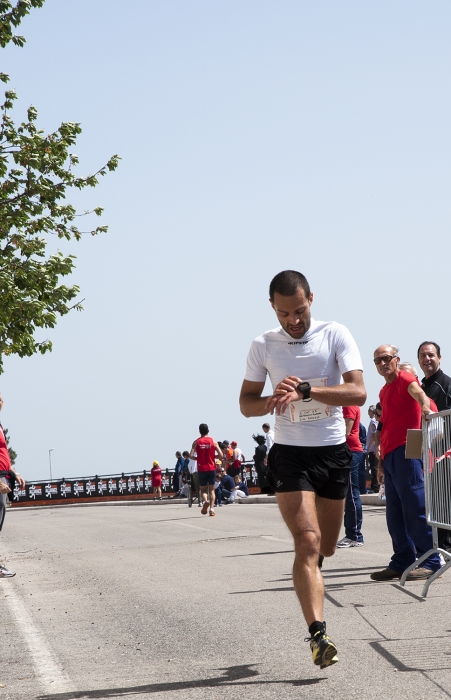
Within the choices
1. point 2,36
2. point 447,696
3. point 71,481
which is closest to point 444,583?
point 447,696

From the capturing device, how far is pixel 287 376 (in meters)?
5.55

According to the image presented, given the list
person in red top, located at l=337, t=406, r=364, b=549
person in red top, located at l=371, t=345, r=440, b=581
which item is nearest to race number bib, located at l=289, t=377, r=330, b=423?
person in red top, located at l=371, t=345, r=440, b=581

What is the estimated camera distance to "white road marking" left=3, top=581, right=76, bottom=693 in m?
5.11

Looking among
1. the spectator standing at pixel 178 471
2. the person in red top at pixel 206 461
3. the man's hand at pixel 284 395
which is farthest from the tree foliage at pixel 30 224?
the spectator standing at pixel 178 471

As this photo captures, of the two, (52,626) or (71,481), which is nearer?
(52,626)

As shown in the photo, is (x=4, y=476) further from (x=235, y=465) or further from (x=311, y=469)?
(x=235, y=465)

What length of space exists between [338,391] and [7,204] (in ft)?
45.2

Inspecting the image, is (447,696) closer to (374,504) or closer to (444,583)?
(444,583)

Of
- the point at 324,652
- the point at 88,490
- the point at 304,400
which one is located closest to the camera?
the point at 324,652

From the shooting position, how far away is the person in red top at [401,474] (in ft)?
28.6

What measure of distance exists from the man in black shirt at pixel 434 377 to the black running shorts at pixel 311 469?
13.9ft

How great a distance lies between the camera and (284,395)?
520cm

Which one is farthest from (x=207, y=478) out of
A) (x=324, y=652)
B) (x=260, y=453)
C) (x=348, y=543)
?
(x=324, y=652)

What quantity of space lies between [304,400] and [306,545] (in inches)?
30.3
